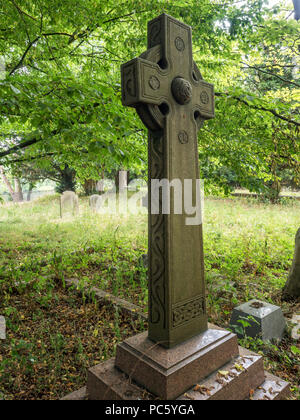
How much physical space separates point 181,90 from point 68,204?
10712 mm

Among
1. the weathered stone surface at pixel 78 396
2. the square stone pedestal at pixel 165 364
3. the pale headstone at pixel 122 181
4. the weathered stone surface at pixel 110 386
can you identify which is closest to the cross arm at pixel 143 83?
the square stone pedestal at pixel 165 364

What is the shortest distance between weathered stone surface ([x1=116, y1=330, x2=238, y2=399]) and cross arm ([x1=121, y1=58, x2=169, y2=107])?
5.81 ft

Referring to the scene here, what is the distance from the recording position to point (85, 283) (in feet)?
15.7

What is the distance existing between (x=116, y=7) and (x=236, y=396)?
5.40m

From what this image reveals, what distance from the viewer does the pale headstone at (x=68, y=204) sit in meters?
12.0

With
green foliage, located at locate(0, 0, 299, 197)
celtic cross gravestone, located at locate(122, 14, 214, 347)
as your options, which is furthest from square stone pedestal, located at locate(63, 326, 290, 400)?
green foliage, located at locate(0, 0, 299, 197)

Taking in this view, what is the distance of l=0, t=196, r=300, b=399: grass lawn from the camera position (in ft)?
9.03

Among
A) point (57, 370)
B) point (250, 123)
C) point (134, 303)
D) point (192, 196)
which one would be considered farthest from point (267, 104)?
point (57, 370)

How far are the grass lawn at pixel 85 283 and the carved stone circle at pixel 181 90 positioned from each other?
258cm

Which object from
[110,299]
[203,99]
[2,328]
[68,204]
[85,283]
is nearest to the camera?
[203,99]

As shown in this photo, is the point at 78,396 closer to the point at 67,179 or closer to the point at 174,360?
the point at 174,360

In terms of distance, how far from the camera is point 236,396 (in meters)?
2.00

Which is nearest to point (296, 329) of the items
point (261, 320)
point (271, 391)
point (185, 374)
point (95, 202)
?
point (261, 320)

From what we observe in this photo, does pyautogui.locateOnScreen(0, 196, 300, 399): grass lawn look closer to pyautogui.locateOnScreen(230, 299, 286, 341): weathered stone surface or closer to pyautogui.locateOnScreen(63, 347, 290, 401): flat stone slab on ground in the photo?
Result: pyautogui.locateOnScreen(230, 299, 286, 341): weathered stone surface
